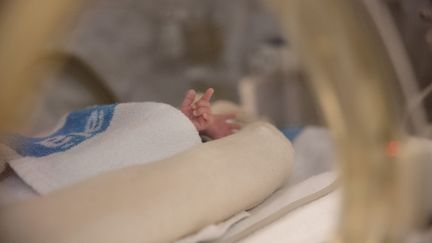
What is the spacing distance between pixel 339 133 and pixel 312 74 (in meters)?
0.05

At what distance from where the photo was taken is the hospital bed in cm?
46

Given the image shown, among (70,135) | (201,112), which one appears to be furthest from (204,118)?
(70,135)

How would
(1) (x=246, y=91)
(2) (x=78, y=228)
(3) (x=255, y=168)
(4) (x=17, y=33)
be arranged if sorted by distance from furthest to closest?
(1) (x=246, y=91) → (3) (x=255, y=168) → (2) (x=78, y=228) → (4) (x=17, y=33)

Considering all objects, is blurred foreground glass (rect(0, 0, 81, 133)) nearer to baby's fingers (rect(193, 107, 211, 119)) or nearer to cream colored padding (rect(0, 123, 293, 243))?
cream colored padding (rect(0, 123, 293, 243))

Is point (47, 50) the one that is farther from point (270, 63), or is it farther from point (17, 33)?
point (270, 63)

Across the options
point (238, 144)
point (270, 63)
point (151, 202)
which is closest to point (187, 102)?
point (238, 144)

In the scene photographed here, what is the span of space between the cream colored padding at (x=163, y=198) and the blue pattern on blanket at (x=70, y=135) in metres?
0.07

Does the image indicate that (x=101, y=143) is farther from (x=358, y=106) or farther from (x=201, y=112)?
(x=358, y=106)

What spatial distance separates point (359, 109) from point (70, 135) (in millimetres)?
393

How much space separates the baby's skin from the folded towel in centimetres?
3

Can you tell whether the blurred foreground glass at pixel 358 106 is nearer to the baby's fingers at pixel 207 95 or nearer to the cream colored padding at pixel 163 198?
the cream colored padding at pixel 163 198

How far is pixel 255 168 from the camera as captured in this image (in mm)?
769

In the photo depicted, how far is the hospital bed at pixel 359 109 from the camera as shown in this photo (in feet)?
1.51

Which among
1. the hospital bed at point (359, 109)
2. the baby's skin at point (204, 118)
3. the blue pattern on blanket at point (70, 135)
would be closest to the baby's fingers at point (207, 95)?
the baby's skin at point (204, 118)
